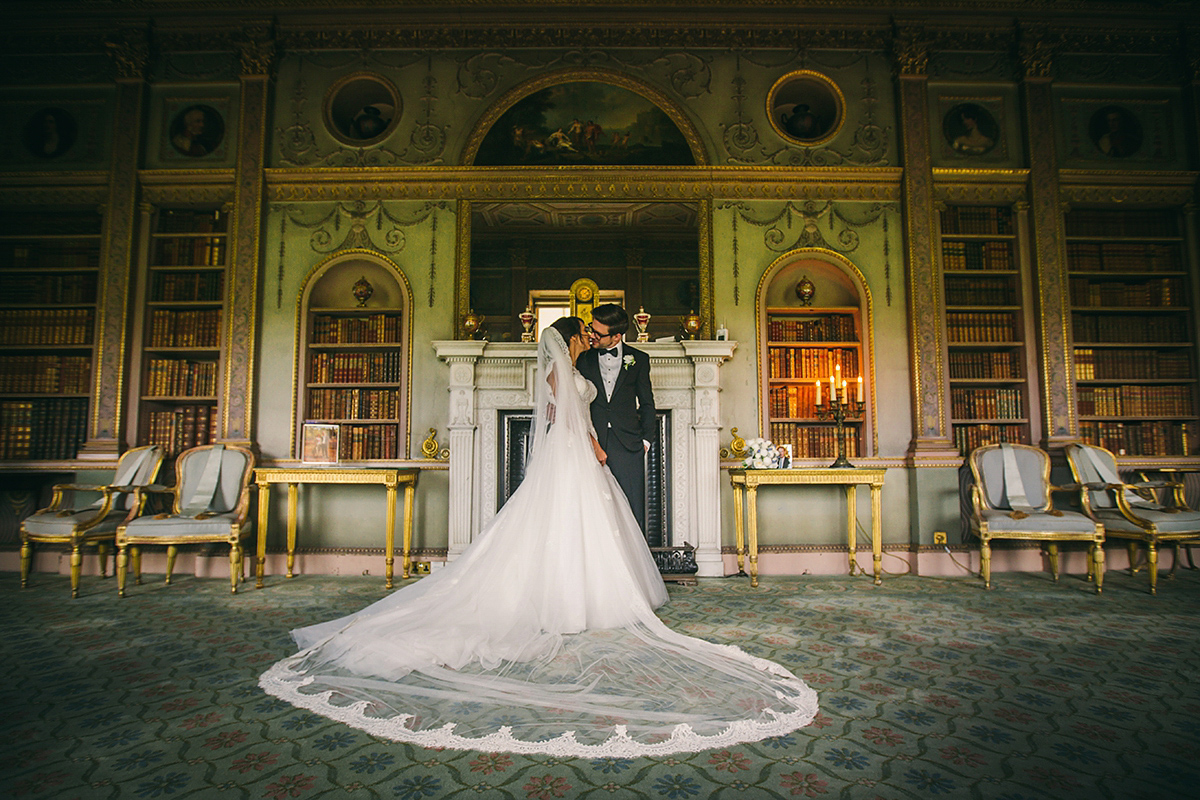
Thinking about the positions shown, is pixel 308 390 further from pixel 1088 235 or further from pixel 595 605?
pixel 1088 235

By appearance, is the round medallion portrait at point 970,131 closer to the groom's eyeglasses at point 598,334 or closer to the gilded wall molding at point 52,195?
the groom's eyeglasses at point 598,334

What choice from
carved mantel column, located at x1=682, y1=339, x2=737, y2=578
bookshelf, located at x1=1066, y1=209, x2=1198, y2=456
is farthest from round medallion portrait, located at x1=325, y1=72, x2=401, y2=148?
bookshelf, located at x1=1066, y1=209, x2=1198, y2=456

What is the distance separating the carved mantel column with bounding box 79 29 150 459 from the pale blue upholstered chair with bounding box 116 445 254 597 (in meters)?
0.99

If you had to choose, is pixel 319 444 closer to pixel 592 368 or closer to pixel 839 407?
pixel 592 368

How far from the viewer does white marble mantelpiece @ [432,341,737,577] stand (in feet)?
16.6

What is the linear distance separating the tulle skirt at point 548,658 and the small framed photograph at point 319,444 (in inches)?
89.5

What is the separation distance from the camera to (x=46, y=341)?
5.40 m

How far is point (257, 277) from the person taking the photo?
212 inches

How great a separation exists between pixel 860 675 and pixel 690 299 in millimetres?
3571

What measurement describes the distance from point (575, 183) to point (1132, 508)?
16.6ft

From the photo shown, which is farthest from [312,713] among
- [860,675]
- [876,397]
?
[876,397]

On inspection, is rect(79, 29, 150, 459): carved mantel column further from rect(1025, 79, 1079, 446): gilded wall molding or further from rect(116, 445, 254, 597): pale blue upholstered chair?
rect(1025, 79, 1079, 446): gilded wall molding

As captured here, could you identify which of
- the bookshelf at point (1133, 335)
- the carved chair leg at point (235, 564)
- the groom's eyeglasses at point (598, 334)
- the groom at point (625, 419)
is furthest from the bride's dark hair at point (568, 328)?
the bookshelf at point (1133, 335)

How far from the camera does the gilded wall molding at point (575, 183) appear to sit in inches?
216
